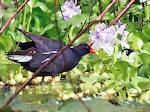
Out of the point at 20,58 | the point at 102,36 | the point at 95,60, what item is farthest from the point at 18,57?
the point at 102,36

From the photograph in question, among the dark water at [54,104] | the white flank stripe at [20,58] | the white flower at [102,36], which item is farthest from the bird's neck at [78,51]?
the white flower at [102,36]

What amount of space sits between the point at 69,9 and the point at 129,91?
1371 millimetres

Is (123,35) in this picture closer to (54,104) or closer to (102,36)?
(54,104)

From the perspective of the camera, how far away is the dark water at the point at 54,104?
380 centimetres

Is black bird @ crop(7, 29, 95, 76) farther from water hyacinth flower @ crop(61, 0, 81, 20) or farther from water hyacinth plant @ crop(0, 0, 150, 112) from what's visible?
water hyacinth flower @ crop(61, 0, 81, 20)

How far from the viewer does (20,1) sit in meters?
6.06

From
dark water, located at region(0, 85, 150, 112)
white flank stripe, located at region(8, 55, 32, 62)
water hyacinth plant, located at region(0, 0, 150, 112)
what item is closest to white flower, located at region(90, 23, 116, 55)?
water hyacinth plant, located at region(0, 0, 150, 112)

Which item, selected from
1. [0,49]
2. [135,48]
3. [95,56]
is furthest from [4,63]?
[135,48]

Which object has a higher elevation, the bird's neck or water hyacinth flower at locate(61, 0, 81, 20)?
water hyacinth flower at locate(61, 0, 81, 20)

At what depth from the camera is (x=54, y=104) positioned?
3.98 metres

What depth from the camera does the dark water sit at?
3.80 metres

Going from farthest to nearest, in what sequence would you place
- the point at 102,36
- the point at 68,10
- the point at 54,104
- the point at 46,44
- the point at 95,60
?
1. the point at 68,10
2. the point at 95,60
3. the point at 46,44
4. the point at 54,104
5. the point at 102,36

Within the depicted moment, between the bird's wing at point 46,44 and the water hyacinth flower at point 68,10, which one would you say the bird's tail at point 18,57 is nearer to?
the bird's wing at point 46,44

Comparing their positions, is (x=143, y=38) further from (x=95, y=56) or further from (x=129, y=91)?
(x=129, y=91)
